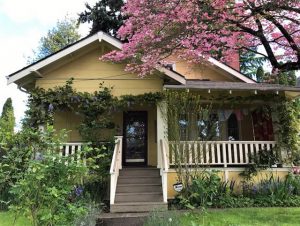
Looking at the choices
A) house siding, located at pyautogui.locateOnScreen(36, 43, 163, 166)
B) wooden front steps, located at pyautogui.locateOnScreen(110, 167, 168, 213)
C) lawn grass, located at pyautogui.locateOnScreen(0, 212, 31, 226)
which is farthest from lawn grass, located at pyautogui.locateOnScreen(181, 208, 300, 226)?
house siding, located at pyautogui.locateOnScreen(36, 43, 163, 166)

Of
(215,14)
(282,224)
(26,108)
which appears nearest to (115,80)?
(26,108)

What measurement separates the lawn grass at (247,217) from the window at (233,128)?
16.8 feet

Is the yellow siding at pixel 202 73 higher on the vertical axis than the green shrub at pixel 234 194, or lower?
higher

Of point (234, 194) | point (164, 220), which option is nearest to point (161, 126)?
point (234, 194)

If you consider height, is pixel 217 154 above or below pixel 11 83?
below

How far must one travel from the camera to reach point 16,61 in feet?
106

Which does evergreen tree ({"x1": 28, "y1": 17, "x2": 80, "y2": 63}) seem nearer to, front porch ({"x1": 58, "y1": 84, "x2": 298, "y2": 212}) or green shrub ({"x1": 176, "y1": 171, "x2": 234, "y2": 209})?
front porch ({"x1": 58, "y1": 84, "x2": 298, "y2": 212})

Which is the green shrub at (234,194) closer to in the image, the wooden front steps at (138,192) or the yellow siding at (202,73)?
the wooden front steps at (138,192)

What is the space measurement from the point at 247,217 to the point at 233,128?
20.8 feet

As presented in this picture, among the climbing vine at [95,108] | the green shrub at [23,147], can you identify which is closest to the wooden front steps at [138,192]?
the climbing vine at [95,108]

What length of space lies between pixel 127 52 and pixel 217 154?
4614 mm

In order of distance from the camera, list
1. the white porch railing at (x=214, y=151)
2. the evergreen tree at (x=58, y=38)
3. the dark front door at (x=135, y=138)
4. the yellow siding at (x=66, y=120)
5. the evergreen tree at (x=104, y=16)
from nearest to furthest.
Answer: the white porch railing at (x=214, y=151) < the yellow siding at (x=66, y=120) < the dark front door at (x=135, y=138) < the evergreen tree at (x=104, y=16) < the evergreen tree at (x=58, y=38)

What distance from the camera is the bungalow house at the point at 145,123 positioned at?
32.0ft

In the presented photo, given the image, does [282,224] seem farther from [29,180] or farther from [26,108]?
[26,108]
